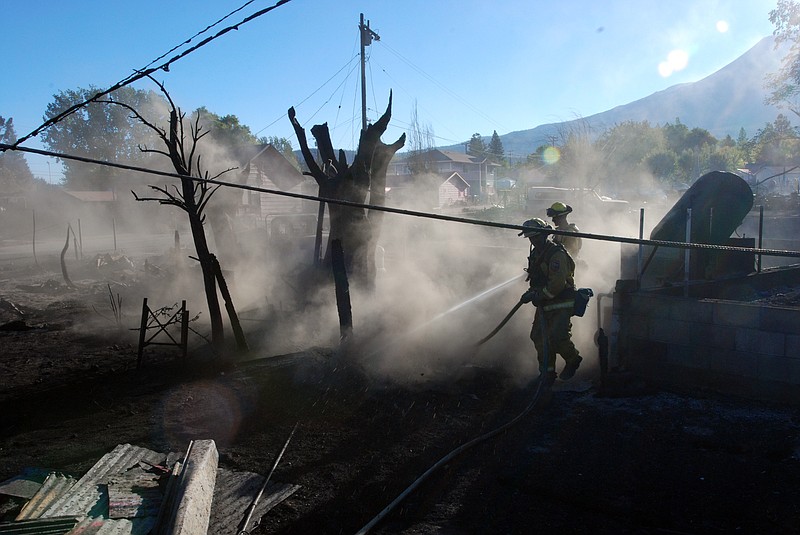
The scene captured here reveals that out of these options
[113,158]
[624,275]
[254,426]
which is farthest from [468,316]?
[113,158]

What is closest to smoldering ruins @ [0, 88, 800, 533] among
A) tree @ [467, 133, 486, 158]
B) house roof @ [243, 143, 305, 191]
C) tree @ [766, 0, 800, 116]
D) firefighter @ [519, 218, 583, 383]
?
firefighter @ [519, 218, 583, 383]

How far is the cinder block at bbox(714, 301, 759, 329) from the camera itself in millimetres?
5324

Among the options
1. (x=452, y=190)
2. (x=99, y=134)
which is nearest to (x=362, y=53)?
(x=452, y=190)

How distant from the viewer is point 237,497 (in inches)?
158

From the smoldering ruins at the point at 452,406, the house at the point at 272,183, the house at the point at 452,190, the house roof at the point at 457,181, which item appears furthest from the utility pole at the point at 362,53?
the house roof at the point at 457,181

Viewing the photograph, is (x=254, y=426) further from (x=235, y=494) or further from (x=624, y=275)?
(x=624, y=275)

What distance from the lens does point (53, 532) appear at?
3229mm

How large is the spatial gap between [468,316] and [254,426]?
5116mm

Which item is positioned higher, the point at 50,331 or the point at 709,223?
the point at 709,223

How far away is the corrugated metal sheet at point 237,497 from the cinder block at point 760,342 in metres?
4.28

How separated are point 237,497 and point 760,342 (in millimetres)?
4769

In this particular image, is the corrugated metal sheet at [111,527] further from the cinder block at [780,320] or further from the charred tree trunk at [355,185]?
the charred tree trunk at [355,185]

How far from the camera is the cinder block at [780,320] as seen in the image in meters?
5.06

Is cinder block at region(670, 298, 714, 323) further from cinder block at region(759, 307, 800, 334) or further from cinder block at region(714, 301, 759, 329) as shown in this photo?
cinder block at region(759, 307, 800, 334)
